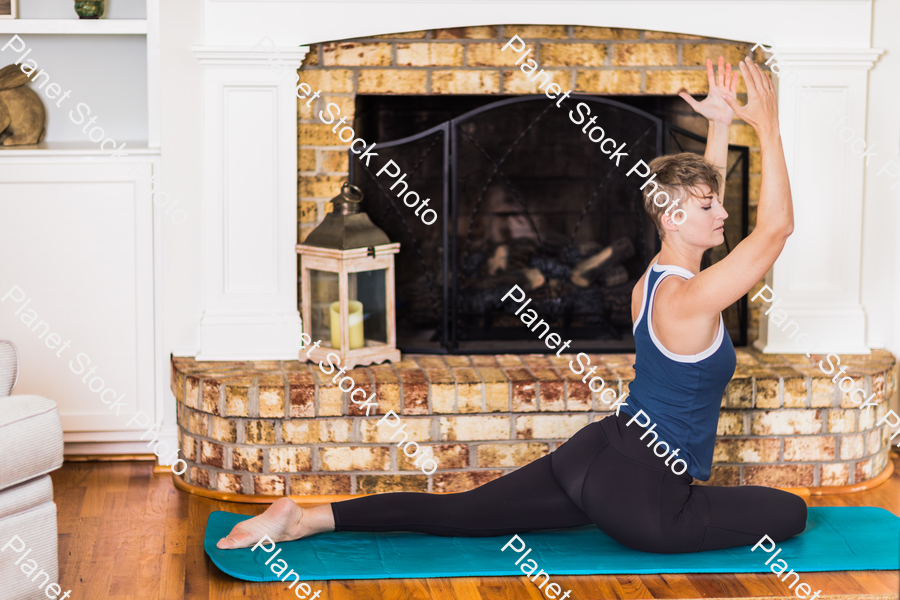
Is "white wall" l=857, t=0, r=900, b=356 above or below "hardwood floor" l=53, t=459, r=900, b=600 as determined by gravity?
above

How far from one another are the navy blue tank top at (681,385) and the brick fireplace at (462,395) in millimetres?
536

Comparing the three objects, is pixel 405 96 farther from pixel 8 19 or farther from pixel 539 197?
pixel 8 19

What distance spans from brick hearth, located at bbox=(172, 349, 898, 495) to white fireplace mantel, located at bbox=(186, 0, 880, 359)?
28 cm

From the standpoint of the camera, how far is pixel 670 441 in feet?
6.61

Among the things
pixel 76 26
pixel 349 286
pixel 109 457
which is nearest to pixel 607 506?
pixel 349 286

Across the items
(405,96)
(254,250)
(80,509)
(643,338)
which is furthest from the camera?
(405,96)

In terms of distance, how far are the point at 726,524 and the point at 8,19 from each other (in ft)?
8.19

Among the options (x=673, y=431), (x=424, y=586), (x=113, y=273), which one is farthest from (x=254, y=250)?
(x=673, y=431)

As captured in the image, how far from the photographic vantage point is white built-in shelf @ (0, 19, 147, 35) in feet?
9.03

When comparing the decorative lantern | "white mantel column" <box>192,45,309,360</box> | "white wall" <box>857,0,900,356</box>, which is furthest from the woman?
"white wall" <box>857,0,900,356</box>

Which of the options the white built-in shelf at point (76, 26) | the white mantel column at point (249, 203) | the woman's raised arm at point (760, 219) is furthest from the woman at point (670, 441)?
the white built-in shelf at point (76, 26)

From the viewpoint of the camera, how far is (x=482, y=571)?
208 cm

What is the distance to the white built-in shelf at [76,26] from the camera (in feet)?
9.03

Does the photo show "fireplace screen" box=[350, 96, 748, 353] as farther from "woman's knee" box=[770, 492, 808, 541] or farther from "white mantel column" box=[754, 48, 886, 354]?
"woman's knee" box=[770, 492, 808, 541]
